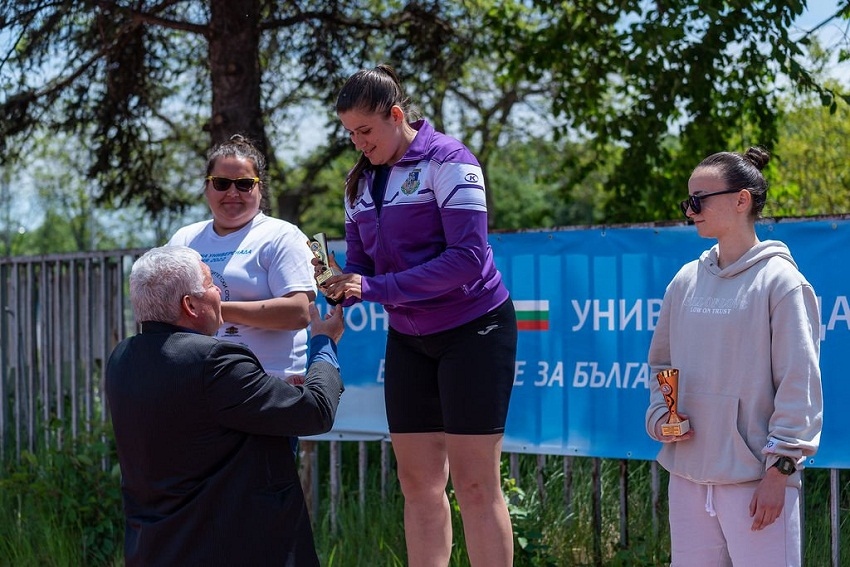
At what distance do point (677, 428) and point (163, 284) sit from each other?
1.67 meters

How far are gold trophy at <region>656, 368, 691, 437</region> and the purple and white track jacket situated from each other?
0.65m

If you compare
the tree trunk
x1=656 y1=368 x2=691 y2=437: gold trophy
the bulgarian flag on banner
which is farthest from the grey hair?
the tree trunk

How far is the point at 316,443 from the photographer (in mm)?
5809

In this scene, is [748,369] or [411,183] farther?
[411,183]

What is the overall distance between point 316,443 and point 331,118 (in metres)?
4.43

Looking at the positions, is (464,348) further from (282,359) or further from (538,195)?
(538,195)

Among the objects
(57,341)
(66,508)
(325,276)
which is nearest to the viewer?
(325,276)

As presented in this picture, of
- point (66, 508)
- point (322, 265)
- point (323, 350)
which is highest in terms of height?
point (322, 265)

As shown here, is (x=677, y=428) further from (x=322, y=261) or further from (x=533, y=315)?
(x=533, y=315)

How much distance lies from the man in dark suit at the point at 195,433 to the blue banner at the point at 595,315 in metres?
2.27

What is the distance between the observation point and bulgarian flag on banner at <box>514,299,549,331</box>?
16.8 ft

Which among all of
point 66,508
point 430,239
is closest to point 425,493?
point 430,239

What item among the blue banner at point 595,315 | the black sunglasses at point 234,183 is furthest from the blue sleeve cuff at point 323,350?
the blue banner at point 595,315

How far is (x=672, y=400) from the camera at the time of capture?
3.25m
